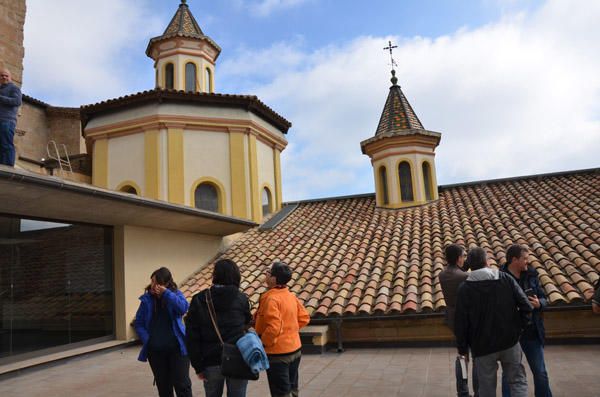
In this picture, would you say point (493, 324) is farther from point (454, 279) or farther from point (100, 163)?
point (100, 163)

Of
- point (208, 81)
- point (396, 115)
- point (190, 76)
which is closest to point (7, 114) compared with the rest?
point (190, 76)

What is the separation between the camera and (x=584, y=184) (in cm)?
1381

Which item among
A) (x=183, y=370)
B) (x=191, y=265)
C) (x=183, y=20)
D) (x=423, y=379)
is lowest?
(x=423, y=379)

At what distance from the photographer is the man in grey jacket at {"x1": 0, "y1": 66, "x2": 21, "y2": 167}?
6914mm

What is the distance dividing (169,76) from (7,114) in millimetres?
12139

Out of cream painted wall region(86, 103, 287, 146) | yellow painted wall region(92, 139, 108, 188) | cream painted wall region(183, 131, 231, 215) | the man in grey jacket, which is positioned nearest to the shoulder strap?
the man in grey jacket

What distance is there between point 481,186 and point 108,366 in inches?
528

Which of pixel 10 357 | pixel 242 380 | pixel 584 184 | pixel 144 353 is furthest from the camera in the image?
pixel 584 184

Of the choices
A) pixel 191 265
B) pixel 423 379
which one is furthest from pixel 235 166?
pixel 423 379

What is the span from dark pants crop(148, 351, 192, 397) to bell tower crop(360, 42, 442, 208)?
11822mm

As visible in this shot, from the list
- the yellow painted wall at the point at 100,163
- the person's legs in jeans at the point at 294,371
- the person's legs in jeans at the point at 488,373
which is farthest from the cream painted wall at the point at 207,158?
the person's legs in jeans at the point at 488,373

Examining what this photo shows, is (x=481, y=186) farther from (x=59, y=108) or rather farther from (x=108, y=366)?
(x=59, y=108)

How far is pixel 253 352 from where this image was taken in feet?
11.9

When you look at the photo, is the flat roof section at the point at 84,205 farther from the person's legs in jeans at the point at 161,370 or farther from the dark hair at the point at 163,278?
the person's legs in jeans at the point at 161,370
